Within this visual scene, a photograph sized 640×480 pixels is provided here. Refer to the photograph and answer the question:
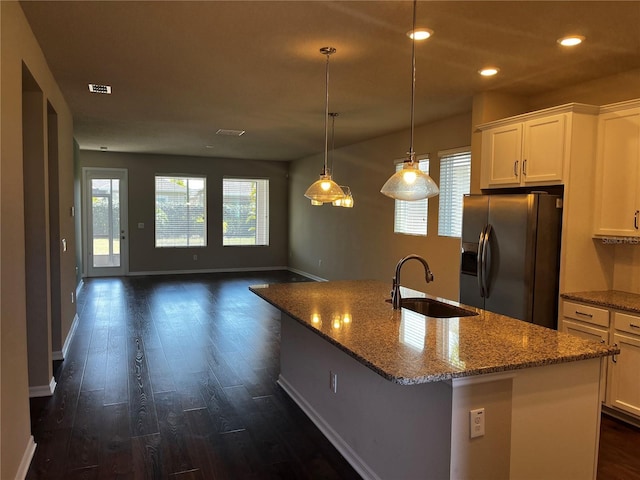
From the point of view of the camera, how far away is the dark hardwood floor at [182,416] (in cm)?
265

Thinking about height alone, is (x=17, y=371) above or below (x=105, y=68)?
below

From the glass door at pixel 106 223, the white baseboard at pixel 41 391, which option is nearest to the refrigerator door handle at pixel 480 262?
the white baseboard at pixel 41 391

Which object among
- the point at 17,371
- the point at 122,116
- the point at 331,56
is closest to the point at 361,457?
the point at 17,371

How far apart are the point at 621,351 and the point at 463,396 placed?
203cm

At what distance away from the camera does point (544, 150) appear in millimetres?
3691

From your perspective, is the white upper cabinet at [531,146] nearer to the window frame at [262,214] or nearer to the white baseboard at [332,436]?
the white baseboard at [332,436]

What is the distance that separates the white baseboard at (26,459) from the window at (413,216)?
4.48 m

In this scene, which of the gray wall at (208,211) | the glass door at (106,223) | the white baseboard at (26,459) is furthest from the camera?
the gray wall at (208,211)

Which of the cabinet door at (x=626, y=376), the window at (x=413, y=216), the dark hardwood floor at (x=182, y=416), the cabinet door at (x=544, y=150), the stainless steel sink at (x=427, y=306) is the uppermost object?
the cabinet door at (x=544, y=150)

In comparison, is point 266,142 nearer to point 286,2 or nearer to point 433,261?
point 433,261

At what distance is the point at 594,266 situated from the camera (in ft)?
12.2

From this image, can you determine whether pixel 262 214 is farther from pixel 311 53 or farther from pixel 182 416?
pixel 182 416

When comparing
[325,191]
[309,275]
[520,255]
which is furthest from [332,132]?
[309,275]

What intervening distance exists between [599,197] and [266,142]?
17.9 ft
